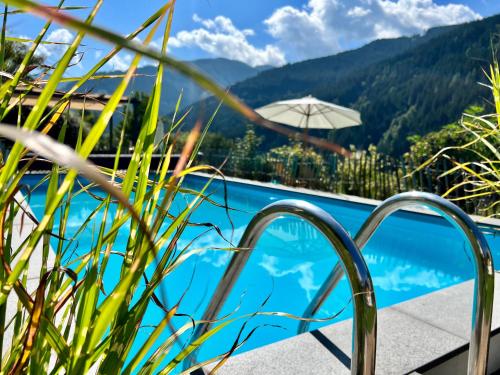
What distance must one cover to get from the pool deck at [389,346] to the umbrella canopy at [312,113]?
10.1 meters

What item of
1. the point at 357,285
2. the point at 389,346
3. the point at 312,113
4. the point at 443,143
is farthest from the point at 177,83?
the point at 312,113

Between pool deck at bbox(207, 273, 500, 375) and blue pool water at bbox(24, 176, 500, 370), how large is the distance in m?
1.63

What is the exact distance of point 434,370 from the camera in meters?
1.88

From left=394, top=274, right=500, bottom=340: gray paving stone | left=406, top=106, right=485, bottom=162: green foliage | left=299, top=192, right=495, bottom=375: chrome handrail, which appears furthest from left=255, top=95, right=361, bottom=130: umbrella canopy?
left=299, top=192, right=495, bottom=375: chrome handrail

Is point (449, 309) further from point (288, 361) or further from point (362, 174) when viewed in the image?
point (362, 174)

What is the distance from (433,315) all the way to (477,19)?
76.6 metres

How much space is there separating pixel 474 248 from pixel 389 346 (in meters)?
0.87

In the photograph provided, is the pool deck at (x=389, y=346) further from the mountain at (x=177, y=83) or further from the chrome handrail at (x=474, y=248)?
the mountain at (x=177, y=83)

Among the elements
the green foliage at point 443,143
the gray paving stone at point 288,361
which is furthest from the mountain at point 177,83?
the green foliage at point 443,143

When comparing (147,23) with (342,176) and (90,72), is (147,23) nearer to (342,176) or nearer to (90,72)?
(90,72)

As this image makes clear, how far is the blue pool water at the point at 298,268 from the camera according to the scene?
4.38 m

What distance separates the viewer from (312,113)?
12.5 meters

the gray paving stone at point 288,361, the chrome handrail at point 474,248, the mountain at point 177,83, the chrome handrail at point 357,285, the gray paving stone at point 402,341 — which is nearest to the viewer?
the mountain at point 177,83

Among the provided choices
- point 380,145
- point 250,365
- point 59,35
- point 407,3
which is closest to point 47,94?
point 59,35
